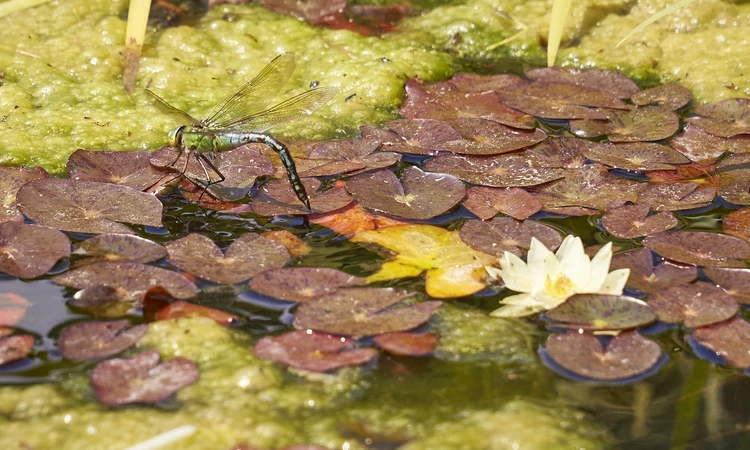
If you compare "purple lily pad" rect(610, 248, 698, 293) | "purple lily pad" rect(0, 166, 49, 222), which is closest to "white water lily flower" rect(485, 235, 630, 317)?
"purple lily pad" rect(610, 248, 698, 293)

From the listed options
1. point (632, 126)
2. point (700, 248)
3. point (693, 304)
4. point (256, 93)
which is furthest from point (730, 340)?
point (256, 93)

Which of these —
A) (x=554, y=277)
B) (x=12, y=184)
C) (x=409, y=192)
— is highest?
(x=554, y=277)

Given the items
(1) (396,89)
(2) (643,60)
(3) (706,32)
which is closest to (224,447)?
(1) (396,89)

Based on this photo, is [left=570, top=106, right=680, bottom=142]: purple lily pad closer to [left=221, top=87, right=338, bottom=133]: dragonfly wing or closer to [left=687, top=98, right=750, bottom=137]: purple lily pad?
[left=687, top=98, right=750, bottom=137]: purple lily pad

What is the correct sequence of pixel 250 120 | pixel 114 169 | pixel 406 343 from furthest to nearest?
pixel 250 120, pixel 114 169, pixel 406 343

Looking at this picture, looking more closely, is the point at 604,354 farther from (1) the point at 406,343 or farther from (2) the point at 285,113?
(2) the point at 285,113

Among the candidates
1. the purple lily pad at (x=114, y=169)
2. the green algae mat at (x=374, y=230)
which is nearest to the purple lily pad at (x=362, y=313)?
the green algae mat at (x=374, y=230)

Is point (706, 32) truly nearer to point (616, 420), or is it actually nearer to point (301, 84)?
point (301, 84)
